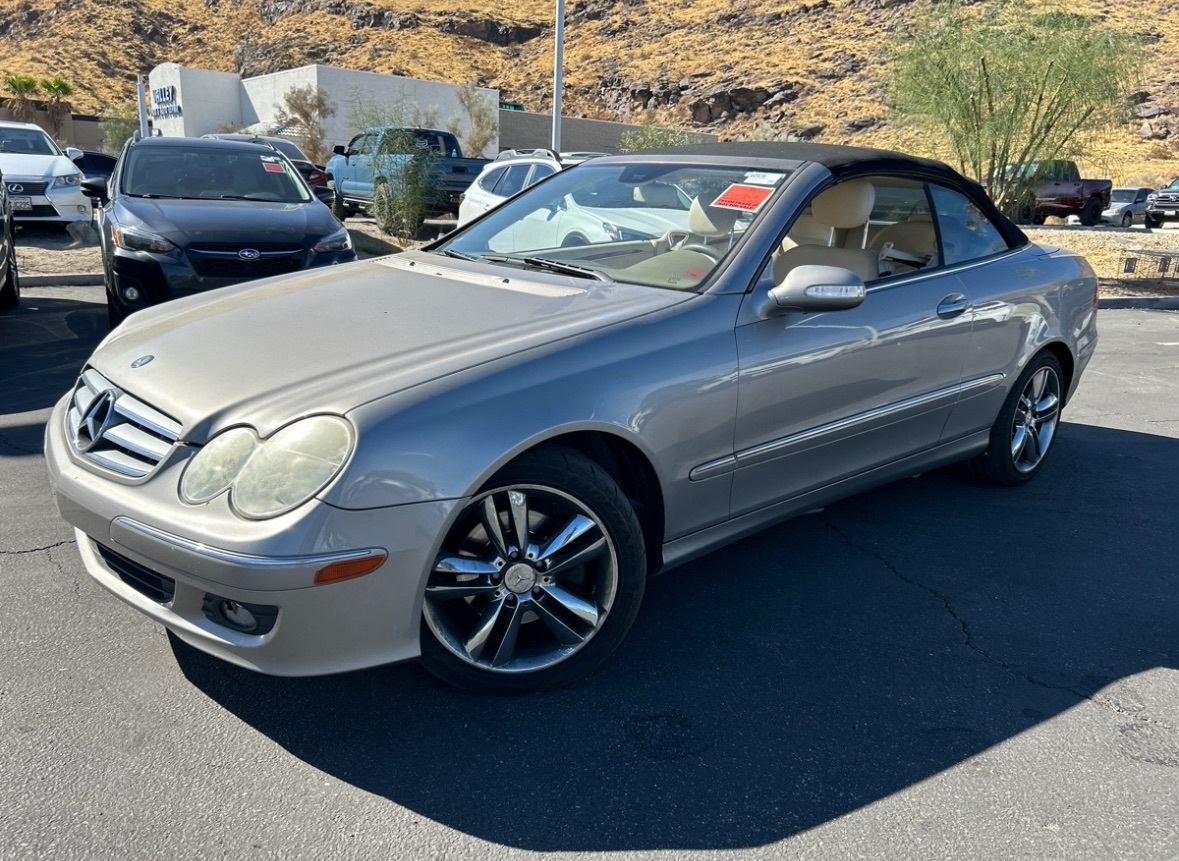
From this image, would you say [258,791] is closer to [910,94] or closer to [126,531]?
[126,531]

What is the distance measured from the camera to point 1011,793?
246cm

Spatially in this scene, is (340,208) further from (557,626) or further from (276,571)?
(276,571)

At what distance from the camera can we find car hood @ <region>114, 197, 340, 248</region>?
684 centimetres

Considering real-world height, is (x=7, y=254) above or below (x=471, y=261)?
below

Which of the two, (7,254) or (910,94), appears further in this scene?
(910,94)

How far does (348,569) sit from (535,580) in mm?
593

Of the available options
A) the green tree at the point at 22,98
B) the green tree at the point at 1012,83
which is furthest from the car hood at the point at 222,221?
the green tree at the point at 22,98

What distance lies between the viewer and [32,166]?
40.0 ft

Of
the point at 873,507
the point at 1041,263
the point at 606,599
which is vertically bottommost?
the point at 873,507

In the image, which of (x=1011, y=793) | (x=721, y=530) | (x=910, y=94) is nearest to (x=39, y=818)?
(x=721, y=530)

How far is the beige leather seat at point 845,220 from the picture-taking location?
3.78m

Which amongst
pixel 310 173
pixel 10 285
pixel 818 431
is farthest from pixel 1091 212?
pixel 818 431

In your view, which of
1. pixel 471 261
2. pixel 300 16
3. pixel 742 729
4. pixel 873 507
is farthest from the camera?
pixel 300 16

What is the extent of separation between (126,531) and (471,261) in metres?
1.82
